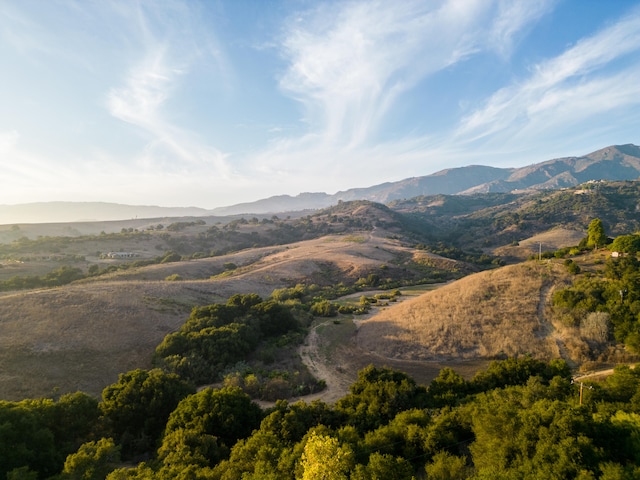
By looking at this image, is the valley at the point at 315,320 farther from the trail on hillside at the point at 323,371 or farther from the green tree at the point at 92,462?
the green tree at the point at 92,462

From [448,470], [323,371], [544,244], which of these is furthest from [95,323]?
[544,244]

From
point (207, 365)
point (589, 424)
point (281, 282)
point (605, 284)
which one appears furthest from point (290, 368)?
point (281, 282)

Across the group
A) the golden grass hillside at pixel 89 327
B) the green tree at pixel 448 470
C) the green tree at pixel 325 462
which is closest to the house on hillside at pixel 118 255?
the golden grass hillside at pixel 89 327

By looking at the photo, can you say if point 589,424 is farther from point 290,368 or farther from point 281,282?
point 281,282

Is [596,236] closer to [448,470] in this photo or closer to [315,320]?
[315,320]

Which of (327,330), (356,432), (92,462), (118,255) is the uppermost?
(118,255)

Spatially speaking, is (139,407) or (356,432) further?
(139,407)

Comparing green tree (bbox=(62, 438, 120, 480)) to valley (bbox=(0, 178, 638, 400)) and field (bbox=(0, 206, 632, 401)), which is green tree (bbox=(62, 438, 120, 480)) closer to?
valley (bbox=(0, 178, 638, 400))
